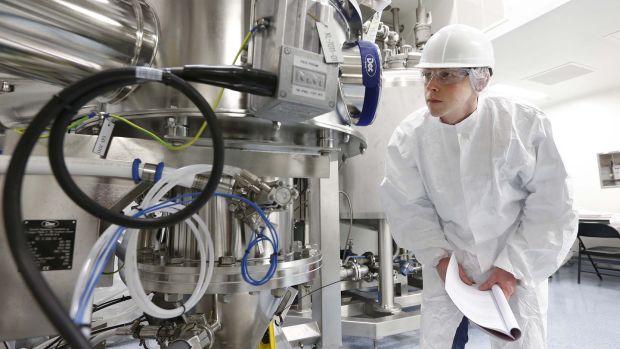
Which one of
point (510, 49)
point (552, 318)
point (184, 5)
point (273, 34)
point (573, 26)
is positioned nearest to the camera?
point (273, 34)

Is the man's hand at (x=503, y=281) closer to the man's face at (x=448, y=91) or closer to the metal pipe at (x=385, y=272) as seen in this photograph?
the man's face at (x=448, y=91)

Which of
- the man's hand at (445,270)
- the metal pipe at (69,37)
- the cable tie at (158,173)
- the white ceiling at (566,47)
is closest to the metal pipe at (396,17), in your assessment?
the white ceiling at (566,47)

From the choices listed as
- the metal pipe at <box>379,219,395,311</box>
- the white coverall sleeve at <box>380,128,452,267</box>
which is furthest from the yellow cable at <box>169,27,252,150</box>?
the metal pipe at <box>379,219,395,311</box>

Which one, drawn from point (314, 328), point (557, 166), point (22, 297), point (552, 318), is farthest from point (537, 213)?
point (552, 318)

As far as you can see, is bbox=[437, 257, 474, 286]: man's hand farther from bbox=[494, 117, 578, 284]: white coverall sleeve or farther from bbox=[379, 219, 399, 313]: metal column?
bbox=[379, 219, 399, 313]: metal column

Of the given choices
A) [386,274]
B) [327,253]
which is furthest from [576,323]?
[327,253]

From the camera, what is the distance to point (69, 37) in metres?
0.44

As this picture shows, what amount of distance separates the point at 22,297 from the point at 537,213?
112 cm

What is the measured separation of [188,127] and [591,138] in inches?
200

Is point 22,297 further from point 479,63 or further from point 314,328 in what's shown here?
point 479,63

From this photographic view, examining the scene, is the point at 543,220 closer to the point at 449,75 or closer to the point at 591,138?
the point at 449,75

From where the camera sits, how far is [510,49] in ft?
8.29

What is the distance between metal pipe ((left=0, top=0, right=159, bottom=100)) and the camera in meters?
0.41

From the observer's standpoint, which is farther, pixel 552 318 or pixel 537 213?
pixel 552 318
